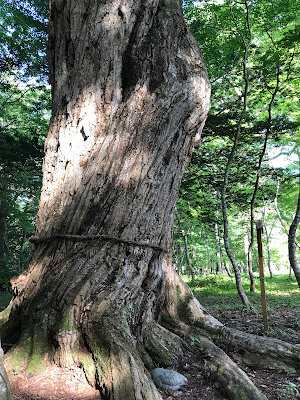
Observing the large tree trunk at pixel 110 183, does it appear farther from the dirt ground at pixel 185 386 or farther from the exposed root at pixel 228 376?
the exposed root at pixel 228 376

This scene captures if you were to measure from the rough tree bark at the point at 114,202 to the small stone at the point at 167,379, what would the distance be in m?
0.11

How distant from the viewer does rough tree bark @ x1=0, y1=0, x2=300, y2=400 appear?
223 cm

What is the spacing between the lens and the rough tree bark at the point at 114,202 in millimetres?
2227

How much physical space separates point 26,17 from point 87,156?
6.06m

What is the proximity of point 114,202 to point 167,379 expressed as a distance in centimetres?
154

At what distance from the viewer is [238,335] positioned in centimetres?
300

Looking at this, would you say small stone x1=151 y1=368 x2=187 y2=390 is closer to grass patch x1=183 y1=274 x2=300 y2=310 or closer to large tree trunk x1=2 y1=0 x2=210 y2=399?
large tree trunk x1=2 y1=0 x2=210 y2=399

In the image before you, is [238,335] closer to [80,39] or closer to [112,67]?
[112,67]

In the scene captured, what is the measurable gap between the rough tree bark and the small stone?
0.11 meters

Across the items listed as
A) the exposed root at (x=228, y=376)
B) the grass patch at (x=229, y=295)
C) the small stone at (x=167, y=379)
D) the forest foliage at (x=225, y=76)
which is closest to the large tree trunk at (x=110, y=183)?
the small stone at (x=167, y=379)

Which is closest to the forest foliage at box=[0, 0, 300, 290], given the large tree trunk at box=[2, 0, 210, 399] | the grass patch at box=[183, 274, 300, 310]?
the grass patch at box=[183, 274, 300, 310]

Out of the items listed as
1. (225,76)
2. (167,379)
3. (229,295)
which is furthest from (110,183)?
(229,295)

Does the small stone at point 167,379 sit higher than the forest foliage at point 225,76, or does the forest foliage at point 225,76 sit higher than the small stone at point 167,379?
the forest foliage at point 225,76

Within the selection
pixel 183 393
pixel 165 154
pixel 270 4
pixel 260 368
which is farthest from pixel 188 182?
pixel 183 393
